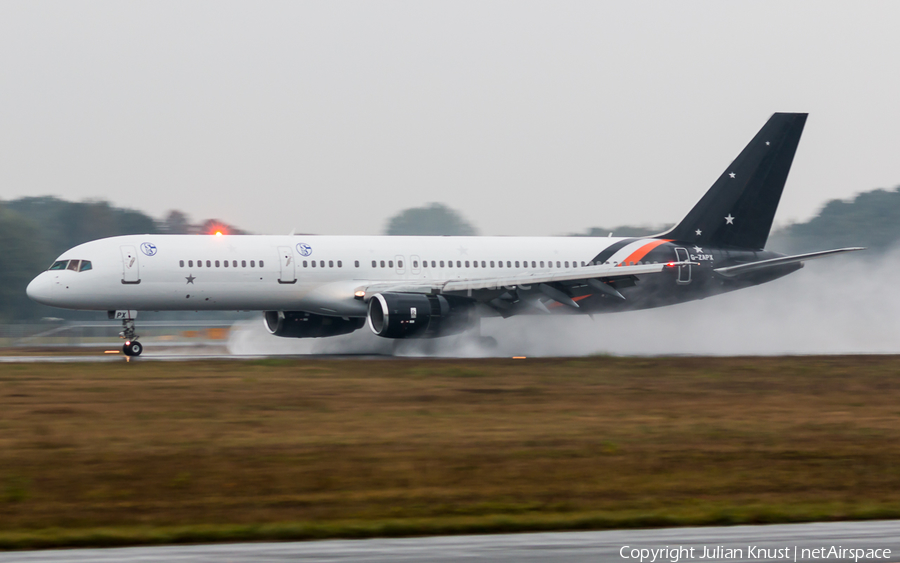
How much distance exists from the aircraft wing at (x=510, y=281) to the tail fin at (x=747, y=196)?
5.05m

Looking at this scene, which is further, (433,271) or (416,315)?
(433,271)

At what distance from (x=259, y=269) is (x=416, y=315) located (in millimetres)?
5620

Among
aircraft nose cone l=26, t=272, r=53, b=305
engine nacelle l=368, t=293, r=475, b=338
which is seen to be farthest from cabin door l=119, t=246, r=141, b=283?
engine nacelle l=368, t=293, r=475, b=338

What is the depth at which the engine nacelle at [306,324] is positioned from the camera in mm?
33750

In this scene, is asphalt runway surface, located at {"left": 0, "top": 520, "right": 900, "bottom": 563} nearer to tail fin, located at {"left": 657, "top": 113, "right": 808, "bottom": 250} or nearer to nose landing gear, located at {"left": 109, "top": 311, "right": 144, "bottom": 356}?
nose landing gear, located at {"left": 109, "top": 311, "right": 144, "bottom": 356}

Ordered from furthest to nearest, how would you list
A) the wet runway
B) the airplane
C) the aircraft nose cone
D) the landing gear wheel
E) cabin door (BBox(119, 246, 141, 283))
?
the airplane, cabin door (BBox(119, 246, 141, 283)), the aircraft nose cone, the landing gear wheel, the wet runway

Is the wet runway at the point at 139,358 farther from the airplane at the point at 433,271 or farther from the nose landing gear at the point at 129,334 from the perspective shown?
the airplane at the point at 433,271

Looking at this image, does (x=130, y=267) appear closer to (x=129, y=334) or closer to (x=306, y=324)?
(x=129, y=334)

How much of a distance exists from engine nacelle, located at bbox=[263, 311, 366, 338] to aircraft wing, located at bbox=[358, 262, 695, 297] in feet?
8.67

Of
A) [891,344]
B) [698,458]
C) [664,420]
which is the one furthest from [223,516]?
[891,344]

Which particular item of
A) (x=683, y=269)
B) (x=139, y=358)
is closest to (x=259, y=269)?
(x=139, y=358)

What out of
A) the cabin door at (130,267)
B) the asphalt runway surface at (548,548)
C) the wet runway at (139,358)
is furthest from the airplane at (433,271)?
the asphalt runway surface at (548,548)

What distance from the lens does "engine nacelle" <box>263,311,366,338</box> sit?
111 feet

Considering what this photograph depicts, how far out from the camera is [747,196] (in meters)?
37.7
